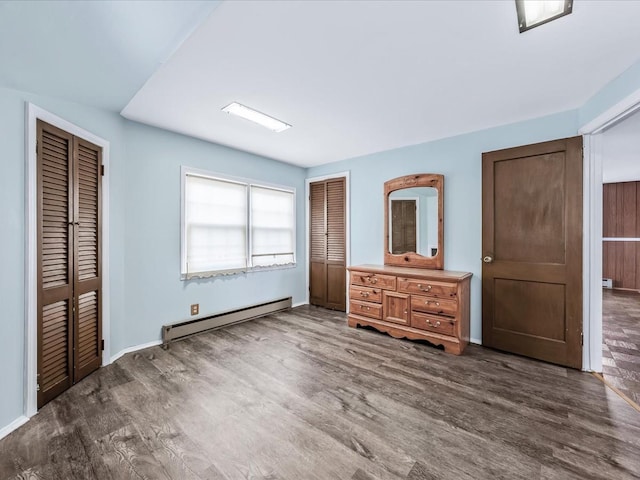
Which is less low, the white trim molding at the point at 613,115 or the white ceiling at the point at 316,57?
the white ceiling at the point at 316,57

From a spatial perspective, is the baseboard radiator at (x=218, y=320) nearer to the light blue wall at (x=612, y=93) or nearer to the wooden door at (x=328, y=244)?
the wooden door at (x=328, y=244)

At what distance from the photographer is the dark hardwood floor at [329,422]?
148 cm

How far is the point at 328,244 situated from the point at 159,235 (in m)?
2.51

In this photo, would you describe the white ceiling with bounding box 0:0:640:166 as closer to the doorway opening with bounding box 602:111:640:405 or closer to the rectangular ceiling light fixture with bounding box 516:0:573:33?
the rectangular ceiling light fixture with bounding box 516:0:573:33

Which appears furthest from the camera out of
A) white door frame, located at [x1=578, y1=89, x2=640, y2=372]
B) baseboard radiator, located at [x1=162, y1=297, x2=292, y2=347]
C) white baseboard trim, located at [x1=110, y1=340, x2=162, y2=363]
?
baseboard radiator, located at [x1=162, y1=297, x2=292, y2=347]

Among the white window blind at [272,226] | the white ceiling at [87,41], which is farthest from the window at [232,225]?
the white ceiling at [87,41]

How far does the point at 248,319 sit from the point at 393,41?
3.62 metres

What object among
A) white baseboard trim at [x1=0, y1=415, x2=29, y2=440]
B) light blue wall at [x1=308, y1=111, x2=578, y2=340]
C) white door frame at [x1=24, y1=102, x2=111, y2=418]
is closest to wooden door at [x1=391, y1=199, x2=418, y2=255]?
light blue wall at [x1=308, y1=111, x2=578, y2=340]

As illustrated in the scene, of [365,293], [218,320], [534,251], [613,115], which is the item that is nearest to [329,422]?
[365,293]

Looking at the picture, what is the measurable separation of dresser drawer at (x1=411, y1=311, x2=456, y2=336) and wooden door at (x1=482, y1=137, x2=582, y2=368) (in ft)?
1.55

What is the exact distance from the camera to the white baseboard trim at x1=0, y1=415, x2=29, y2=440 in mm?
1713

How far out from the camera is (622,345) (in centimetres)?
307

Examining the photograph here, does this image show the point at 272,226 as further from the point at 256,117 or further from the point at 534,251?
the point at 534,251

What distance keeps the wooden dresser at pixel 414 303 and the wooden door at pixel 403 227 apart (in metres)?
0.32
